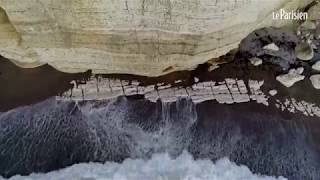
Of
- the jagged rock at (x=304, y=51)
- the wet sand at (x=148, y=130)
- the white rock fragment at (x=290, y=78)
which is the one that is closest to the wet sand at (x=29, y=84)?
the wet sand at (x=148, y=130)

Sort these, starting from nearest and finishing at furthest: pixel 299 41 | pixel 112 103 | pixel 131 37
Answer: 1. pixel 131 37
2. pixel 112 103
3. pixel 299 41

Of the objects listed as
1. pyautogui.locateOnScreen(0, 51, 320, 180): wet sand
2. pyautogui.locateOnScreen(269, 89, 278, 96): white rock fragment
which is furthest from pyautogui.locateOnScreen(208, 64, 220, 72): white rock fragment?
pyautogui.locateOnScreen(269, 89, 278, 96): white rock fragment

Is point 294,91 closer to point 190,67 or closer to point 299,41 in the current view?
point 299,41

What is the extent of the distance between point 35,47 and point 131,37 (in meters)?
0.41

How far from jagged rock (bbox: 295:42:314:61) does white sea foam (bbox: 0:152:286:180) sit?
630 mm

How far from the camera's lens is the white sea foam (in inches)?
82.1

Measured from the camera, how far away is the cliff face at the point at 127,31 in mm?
1973

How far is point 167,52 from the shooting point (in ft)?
7.16

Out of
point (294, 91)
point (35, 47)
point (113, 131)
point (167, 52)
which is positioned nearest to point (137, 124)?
point (113, 131)

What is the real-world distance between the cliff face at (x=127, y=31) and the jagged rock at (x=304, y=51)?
192 mm

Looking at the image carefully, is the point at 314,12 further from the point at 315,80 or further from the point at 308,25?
the point at 315,80

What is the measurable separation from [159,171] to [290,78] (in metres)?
0.75

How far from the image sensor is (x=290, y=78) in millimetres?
2359

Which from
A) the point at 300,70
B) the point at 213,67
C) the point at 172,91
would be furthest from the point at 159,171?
the point at 300,70
